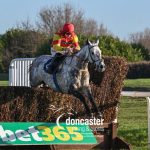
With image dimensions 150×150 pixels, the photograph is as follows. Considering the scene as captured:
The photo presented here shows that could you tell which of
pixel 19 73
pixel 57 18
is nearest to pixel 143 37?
pixel 57 18

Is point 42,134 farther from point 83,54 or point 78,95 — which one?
point 83,54

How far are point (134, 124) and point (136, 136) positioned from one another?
2235 millimetres

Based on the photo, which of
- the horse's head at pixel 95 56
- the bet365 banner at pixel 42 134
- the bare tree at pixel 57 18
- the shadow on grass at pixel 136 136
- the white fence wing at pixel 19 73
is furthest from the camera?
the bare tree at pixel 57 18

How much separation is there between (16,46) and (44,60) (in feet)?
168

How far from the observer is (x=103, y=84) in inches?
489

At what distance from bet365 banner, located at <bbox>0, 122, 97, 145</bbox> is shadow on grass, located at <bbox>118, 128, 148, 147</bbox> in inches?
70.2

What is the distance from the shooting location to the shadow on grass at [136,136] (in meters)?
12.0

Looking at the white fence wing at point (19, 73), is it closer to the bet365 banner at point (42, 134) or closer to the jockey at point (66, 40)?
the jockey at point (66, 40)

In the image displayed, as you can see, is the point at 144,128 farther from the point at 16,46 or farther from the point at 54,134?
the point at 16,46

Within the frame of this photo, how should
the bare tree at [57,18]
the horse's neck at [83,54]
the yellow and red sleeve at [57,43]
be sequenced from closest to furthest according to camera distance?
the horse's neck at [83,54]
the yellow and red sleeve at [57,43]
the bare tree at [57,18]

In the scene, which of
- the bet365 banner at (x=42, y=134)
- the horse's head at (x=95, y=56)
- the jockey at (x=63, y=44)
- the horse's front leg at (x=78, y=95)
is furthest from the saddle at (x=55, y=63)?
the bet365 banner at (x=42, y=134)

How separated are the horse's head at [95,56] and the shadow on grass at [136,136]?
6.24ft

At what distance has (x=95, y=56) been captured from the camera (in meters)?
11.2

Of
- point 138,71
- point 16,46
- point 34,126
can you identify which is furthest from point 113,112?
point 16,46
